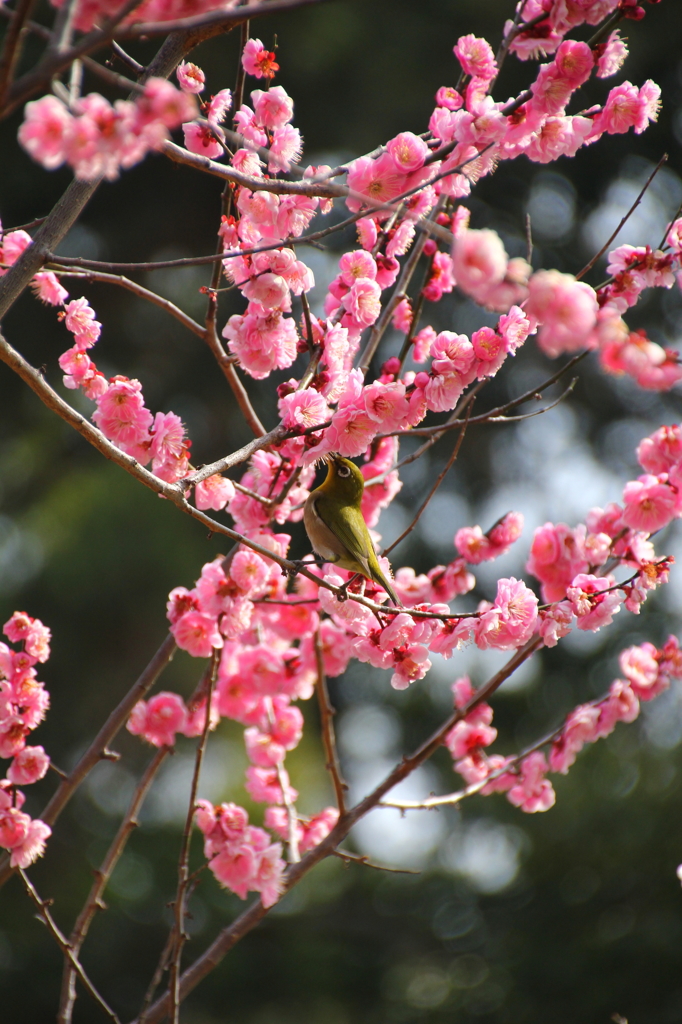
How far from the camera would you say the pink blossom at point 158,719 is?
1.80 metres

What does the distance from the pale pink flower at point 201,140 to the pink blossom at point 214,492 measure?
627 mm

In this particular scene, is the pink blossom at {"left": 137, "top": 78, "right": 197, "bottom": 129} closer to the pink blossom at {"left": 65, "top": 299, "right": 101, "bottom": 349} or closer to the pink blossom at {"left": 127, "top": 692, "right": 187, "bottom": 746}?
the pink blossom at {"left": 65, "top": 299, "right": 101, "bottom": 349}

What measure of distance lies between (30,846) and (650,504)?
143cm

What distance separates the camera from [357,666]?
246 inches

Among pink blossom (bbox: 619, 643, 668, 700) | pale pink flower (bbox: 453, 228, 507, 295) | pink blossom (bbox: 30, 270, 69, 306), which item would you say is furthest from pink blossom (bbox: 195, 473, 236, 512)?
pink blossom (bbox: 619, 643, 668, 700)

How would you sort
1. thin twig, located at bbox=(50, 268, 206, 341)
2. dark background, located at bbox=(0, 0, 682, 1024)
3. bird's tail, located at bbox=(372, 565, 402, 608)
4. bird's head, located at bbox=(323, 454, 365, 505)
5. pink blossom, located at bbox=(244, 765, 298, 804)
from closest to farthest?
thin twig, located at bbox=(50, 268, 206, 341) < bird's tail, located at bbox=(372, 565, 402, 608) < bird's head, located at bbox=(323, 454, 365, 505) < pink blossom, located at bbox=(244, 765, 298, 804) < dark background, located at bbox=(0, 0, 682, 1024)

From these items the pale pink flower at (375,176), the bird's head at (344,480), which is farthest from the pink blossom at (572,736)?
the pale pink flower at (375,176)

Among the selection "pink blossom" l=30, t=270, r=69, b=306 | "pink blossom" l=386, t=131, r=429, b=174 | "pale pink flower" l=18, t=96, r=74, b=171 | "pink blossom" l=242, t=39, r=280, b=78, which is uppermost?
"pink blossom" l=242, t=39, r=280, b=78

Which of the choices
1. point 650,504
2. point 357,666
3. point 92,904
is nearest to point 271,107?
point 650,504

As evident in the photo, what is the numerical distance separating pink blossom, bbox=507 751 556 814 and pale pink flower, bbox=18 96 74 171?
1710 mm

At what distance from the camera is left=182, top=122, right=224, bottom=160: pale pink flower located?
1531 mm

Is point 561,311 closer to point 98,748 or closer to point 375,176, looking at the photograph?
point 375,176

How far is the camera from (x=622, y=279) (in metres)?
1.47

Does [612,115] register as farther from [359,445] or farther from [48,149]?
[48,149]
